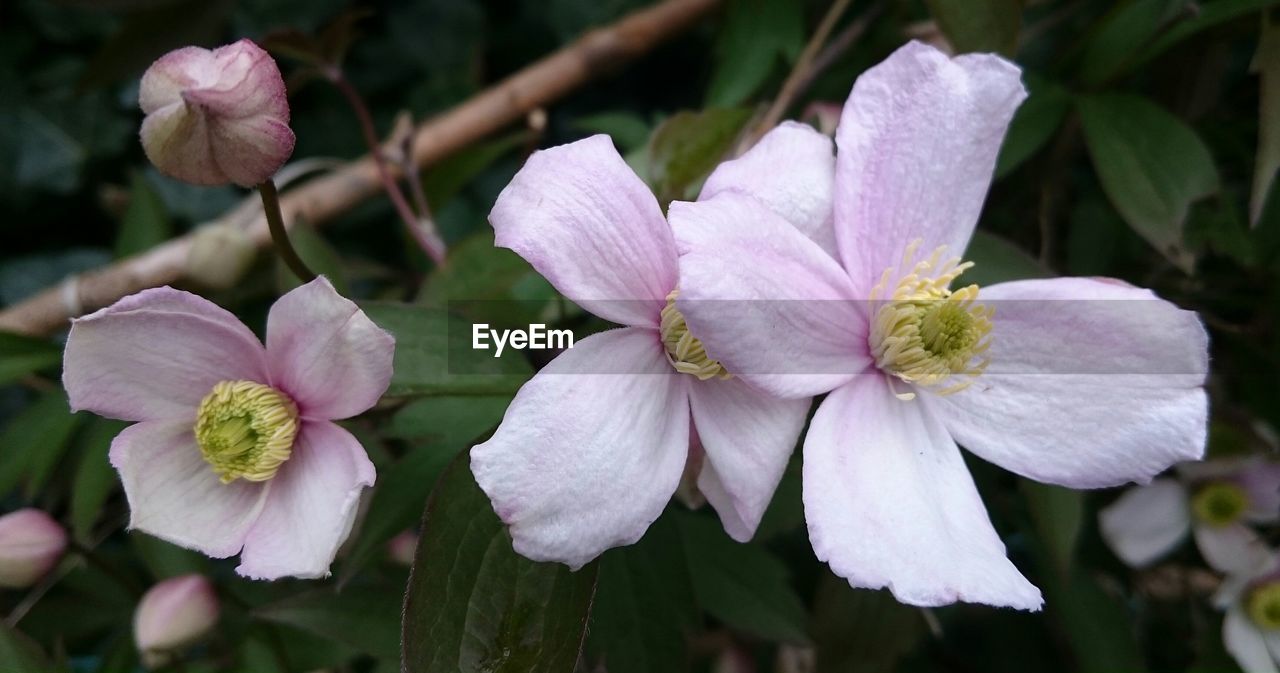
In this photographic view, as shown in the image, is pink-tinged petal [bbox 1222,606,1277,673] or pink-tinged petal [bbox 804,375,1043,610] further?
pink-tinged petal [bbox 1222,606,1277,673]

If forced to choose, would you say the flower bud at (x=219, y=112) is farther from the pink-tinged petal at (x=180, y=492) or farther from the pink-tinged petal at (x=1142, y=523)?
the pink-tinged petal at (x=1142, y=523)

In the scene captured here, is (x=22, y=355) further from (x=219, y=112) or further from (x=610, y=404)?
(x=610, y=404)

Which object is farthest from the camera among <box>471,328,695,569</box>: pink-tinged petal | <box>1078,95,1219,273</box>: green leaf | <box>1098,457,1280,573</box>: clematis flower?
<box>1098,457,1280,573</box>: clematis flower

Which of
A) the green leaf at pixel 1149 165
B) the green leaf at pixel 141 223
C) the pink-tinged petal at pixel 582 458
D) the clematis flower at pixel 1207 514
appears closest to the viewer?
the pink-tinged petal at pixel 582 458

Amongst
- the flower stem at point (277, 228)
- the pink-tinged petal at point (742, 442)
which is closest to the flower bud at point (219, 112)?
the flower stem at point (277, 228)

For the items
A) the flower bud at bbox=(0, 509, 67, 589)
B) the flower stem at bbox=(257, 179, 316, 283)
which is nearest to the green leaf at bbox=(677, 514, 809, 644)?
the flower stem at bbox=(257, 179, 316, 283)

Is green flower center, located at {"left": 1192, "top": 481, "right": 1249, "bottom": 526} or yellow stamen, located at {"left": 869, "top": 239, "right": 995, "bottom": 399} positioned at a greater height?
yellow stamen, located at {"left": 869, "top": 239, "right": 995, "bottom": 399}

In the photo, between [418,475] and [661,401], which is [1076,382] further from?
[418,475]

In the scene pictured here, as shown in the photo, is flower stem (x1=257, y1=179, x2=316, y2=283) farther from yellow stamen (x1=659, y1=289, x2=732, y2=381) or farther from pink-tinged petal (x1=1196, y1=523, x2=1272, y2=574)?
pink-tinged petal (x1=1196, y1=523, x2=1272, y2=574)
